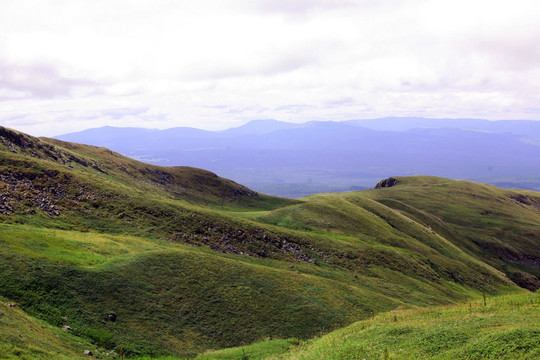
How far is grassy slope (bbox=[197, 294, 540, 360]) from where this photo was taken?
59.0ft

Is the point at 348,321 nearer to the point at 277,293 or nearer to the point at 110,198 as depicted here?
the point at 277,293

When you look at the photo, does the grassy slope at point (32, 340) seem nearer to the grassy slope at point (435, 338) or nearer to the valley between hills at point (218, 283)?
the valley between hills at point (218, 283)

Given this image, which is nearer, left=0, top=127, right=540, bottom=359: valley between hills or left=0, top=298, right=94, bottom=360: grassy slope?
left=0, top=298, right=94, bottom=360: grassy slope

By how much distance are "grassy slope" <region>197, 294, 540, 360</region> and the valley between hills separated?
0.41ft

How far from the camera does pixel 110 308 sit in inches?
1174

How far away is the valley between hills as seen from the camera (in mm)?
22906

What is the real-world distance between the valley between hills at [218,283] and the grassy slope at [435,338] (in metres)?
0.12

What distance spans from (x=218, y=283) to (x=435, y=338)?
929 inches

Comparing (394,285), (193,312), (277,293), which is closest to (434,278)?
(394,285)

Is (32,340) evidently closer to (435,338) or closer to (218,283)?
(218,283)

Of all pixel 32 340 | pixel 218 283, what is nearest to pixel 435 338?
pixel 218 283

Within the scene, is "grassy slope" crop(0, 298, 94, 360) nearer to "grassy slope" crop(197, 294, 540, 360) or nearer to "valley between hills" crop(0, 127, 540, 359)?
"valley between hills" crop(0, 127, 540, 359)

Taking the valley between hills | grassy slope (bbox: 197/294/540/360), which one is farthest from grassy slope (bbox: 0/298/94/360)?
grassy slope (bbox: 197/294/540/360)

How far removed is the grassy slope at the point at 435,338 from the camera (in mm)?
17984
